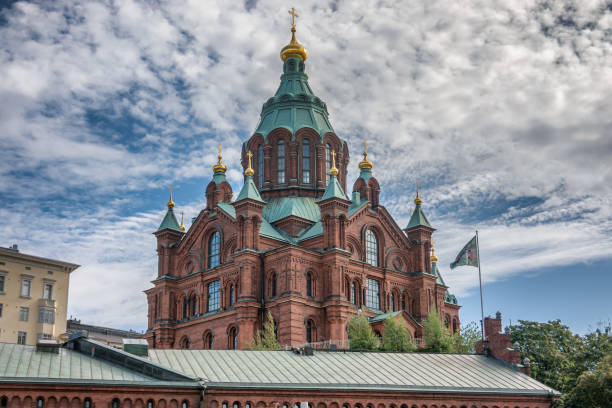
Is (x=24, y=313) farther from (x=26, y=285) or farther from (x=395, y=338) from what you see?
(x=395, y=338)

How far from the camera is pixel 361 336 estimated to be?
2281 inches

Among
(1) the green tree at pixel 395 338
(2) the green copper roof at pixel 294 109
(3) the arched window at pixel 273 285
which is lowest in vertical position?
(1) the green tree at pixel 395 338

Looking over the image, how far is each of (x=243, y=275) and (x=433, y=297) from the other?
19.2 m

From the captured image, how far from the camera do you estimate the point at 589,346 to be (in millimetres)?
68250

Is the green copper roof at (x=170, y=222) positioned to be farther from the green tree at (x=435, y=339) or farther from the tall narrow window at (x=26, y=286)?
the green tree at (x=435, y=339)

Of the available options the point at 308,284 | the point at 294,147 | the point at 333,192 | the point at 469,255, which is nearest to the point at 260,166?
the point at 294,147

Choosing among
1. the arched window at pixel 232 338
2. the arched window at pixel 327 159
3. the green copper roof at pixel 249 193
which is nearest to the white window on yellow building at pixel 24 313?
the arched window at pixel 232 338

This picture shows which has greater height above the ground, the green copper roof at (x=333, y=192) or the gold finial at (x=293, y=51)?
the gold finial at (x=293, y=51)

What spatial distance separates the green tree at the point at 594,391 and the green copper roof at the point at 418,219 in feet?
100

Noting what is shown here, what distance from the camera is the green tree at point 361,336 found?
187ft

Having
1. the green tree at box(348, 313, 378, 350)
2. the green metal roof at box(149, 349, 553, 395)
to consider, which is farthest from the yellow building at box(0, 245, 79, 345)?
the green metal roof at box(149, 349, 553, 395)

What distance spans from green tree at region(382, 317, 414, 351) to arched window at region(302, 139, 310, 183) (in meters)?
20.5

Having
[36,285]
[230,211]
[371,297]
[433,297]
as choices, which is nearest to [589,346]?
[433,297]

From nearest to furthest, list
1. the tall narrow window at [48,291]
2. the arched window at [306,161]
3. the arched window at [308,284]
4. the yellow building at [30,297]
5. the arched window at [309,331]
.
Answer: the arched window at [309,331] < the arched window at [308,284] < the yellow building at [30,297] < the tall narrow window at [48,291] < the arched window at [306,161]
